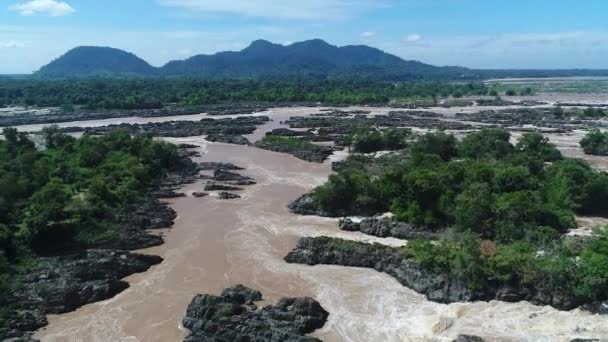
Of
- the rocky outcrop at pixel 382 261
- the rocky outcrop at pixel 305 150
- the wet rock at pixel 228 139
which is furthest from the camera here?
the wet rock at pixel 228 139

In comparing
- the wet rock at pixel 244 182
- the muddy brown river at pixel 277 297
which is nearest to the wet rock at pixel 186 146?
the wet rock at pixel 244 182

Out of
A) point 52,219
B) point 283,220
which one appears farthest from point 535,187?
point 52,219

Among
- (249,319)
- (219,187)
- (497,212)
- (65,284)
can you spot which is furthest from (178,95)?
(249,319)

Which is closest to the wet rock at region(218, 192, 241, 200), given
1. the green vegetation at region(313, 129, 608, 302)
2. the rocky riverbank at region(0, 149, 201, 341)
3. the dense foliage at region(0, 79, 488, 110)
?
the green vegetation at region(313, 129, 608, 302)

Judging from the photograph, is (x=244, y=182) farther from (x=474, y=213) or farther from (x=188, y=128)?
(x=188, y=128)

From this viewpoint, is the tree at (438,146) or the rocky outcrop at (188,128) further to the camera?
the rocky outcrop at (188,128)

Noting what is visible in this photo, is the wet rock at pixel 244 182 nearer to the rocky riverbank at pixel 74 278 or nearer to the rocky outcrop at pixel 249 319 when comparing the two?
the rocky riverbank at pixel 74 278

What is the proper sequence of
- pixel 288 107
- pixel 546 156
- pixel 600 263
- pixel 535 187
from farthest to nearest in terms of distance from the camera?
1. pixel 288 107
2. pixel 546 156
3. pixel 535 187
4. pixel 600 263

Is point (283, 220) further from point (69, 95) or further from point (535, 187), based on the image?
point (69, 95)
